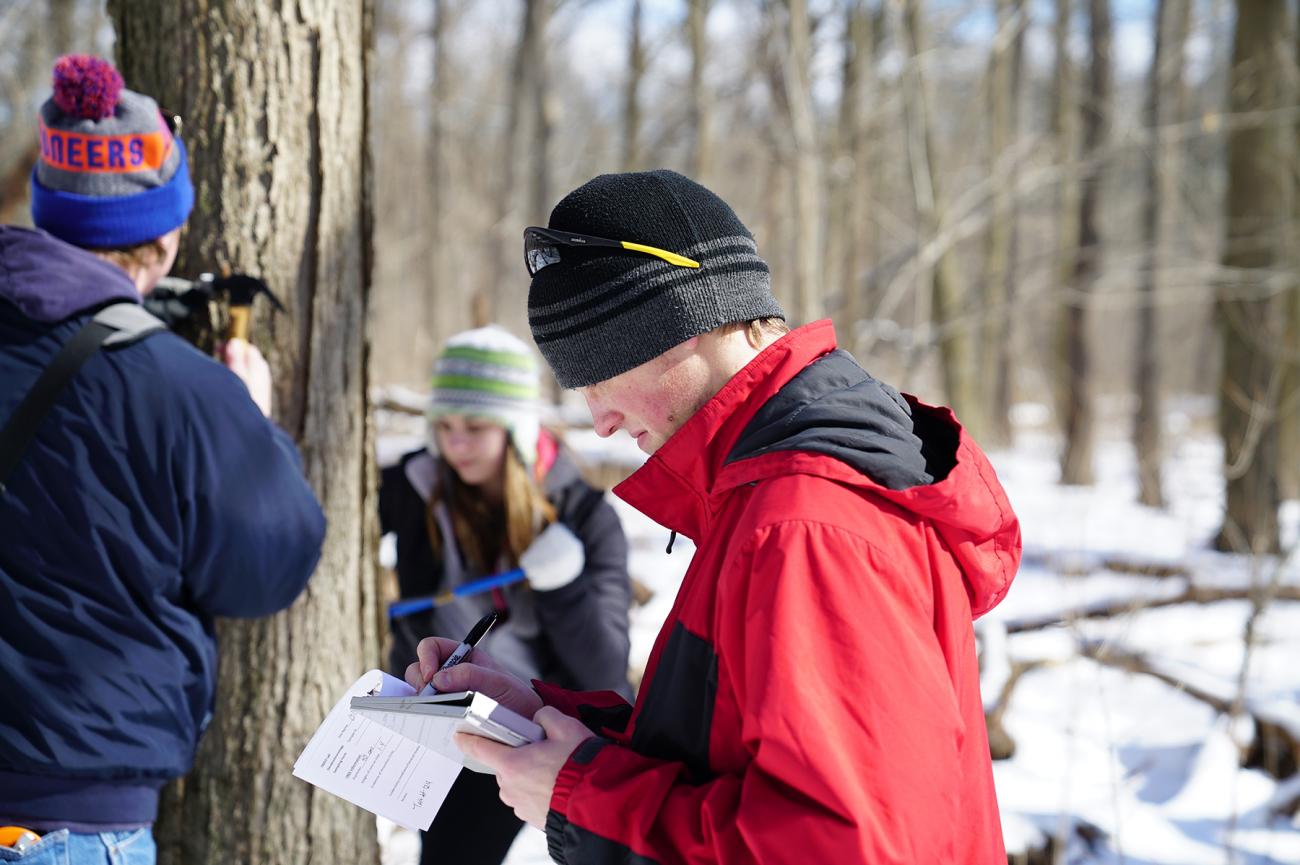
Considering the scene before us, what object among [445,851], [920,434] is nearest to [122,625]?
[445,851]

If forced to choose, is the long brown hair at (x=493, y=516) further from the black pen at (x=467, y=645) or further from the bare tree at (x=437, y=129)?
the bare tree at (x=437, y=129)

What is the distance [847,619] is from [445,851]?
1909 mm

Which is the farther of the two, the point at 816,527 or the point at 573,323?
the point at 573,323

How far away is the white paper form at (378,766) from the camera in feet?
4.90

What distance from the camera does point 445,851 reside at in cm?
263

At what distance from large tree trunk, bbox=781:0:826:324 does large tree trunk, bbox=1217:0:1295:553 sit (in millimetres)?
3698

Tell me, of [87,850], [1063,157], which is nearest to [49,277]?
[87,850]

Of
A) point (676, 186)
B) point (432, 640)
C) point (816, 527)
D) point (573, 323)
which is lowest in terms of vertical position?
point (432, 640)

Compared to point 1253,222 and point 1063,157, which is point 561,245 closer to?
point 1253,222

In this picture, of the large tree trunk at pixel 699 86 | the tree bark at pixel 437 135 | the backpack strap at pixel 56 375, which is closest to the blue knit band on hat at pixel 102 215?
the backpack strap at pixel 56 375

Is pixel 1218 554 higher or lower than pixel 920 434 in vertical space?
lower

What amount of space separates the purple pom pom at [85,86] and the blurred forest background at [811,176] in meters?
0.43

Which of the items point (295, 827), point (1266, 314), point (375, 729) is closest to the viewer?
point (375, 729)

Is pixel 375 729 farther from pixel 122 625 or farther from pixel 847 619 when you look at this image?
pixel 847 619
